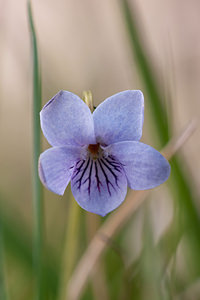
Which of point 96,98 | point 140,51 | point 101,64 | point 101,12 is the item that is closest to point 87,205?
point 140,51

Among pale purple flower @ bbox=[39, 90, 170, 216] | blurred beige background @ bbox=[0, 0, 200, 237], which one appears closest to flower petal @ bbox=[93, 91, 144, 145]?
pale purple flower @ bbox=[39, 90, 170, 216]

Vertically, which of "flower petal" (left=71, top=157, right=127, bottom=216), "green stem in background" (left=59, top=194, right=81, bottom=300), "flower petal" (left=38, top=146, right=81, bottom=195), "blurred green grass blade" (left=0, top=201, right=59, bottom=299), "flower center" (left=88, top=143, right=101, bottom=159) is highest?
"flower petal" (left=38, top=146, right=81, bottom=195)

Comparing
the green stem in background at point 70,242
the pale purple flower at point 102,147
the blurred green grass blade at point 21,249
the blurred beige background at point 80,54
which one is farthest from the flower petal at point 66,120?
the blurred beige background at point 80,54

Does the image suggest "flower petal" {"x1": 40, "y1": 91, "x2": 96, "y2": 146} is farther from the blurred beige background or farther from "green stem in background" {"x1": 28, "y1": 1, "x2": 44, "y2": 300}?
the blurred beige background

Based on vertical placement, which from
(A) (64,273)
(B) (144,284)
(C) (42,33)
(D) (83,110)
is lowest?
(B) (144,284)

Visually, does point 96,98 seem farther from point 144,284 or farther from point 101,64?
point 144,284

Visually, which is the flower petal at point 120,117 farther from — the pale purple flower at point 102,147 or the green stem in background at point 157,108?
the green stem in background at point 157,108

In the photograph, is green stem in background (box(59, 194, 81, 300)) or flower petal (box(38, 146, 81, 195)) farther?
green stem in background (box(59, 194, 81, 300))
